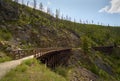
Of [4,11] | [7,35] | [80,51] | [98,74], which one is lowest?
[98,74]

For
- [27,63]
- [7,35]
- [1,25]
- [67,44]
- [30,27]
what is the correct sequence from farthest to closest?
→ 1. [67,44]
2. [30,27]
3. [1,25]
4. [7,35]
5. [27,63]

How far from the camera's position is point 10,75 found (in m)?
13.6

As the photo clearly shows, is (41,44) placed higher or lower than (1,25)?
lower

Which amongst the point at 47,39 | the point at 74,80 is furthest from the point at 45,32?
the point at 74,80

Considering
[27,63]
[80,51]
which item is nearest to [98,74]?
[80,51]

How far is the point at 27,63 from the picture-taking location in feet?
58.2

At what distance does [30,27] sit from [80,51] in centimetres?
1691

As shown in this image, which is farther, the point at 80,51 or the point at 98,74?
the point at 80,51

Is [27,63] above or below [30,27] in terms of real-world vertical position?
below

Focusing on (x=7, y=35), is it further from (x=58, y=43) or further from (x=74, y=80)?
(x=58, y=43)

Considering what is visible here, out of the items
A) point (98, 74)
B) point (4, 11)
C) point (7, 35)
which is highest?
point (4, 11)

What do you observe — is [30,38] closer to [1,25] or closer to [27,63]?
[1,25]

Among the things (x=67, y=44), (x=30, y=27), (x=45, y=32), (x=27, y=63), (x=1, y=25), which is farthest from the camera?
(x=67, y=44)

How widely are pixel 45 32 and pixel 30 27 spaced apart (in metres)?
7.97
